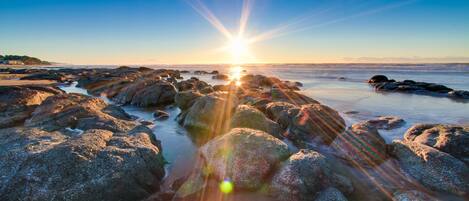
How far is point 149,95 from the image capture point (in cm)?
1712

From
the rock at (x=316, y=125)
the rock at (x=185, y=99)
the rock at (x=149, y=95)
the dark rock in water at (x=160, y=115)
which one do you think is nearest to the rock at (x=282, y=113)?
the rock at (x=316, y=125)

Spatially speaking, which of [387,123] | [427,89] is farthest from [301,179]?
[427,89]

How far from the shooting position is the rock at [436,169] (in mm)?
5898

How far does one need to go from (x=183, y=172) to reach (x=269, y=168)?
2.38 meters

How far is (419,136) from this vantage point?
8.39m

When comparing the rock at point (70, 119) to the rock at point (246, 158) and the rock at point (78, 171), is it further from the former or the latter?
the rock at point (246, 158)

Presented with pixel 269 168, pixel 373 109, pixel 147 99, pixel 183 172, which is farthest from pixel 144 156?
pixel 373 109

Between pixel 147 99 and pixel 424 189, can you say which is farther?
pixel 147 99

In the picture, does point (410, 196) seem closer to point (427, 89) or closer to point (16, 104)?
point (16, 104)

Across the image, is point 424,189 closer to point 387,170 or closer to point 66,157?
point 387,170

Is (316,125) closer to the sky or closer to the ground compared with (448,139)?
closer to the ground

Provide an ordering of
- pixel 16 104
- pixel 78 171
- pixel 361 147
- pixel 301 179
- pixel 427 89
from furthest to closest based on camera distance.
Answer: pixel 427 89
pixel 16 104
pixel 361 147
pixel 301 179
pixel 78 171

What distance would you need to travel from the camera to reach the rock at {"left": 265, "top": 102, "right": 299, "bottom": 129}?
10.5 m

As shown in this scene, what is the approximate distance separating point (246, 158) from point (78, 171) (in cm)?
343
